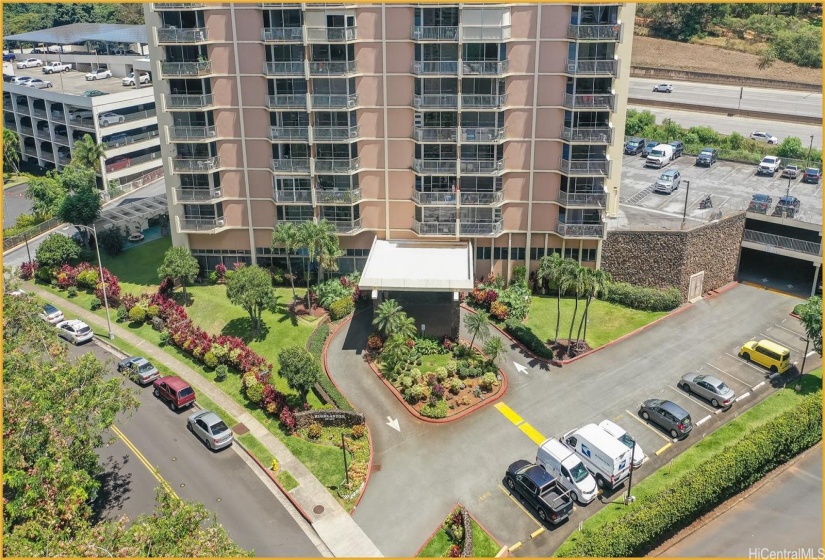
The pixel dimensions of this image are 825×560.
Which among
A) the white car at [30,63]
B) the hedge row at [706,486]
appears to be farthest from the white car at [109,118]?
the hedge row at [706,486]

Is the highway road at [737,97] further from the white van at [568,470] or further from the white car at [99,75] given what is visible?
the white car at [99,75]

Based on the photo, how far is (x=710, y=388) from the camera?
52.6 metres

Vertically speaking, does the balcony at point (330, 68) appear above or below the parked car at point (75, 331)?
above

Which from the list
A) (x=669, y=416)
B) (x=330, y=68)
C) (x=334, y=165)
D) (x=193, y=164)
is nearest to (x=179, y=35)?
(x=193, y=164)

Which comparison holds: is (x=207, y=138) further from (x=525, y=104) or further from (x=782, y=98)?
(x=782, y=98)

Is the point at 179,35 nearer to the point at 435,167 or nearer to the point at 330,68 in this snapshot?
the point at 330,68

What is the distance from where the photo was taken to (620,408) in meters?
52.3

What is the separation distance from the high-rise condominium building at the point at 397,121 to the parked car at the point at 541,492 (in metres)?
27.1

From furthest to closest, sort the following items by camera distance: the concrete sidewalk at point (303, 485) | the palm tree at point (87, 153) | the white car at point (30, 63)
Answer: the white car at point (30, 63)
the palm tree at point (87, 153)
the concrete sidewalk at point (303, 485)

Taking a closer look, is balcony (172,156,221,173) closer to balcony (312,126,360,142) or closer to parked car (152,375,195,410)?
balcony (312,126,360,142)

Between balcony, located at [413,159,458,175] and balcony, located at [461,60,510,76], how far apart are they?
7.86 meters

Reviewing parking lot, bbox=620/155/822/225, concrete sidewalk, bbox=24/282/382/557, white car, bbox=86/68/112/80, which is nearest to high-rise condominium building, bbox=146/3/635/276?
parking lot, bbox=620/155/822/225

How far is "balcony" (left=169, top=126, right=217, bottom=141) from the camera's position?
208ft

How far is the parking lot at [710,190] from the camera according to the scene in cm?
7100
